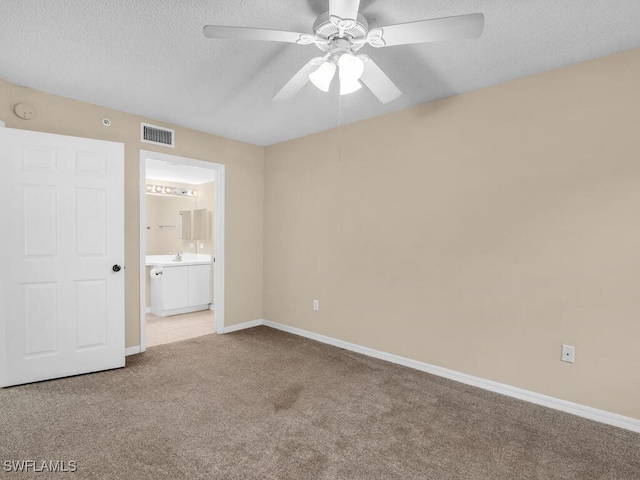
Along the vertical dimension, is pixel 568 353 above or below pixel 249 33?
below

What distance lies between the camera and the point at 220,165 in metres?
4.29

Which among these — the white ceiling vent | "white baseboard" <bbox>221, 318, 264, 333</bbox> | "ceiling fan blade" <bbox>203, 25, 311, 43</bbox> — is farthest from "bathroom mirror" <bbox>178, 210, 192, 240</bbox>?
"ceiling fan blade" <bbox>203, 25, 311, 43</bbox>

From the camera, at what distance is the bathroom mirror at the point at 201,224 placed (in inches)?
236

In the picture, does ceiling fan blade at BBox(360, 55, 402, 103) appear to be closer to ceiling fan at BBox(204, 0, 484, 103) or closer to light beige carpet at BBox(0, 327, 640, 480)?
ceiling fan at BBox(204, 0, 484, 103)

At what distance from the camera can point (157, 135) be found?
12.1 ft

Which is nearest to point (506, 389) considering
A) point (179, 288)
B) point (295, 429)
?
point (295, 429)

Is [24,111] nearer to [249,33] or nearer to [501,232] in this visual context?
[249,33]

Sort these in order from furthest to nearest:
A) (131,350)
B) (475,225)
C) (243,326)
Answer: (243,326)
(131,350)
(475,225)

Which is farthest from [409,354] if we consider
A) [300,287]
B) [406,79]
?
[406,79]

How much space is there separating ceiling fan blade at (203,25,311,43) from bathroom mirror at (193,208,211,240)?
4615 millimetres

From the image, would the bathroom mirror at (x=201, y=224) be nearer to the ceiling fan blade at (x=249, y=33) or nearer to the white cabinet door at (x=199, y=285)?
the white cabinet door at (x=199, y=285)

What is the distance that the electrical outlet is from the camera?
2.44 metres

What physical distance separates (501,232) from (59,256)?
3.73 meters

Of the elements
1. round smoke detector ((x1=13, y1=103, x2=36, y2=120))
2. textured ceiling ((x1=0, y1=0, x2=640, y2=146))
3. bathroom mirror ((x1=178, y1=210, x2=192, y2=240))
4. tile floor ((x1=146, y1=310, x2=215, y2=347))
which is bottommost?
tile floor ((x1=146, y1=310, x2=215, y2=347))
